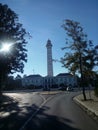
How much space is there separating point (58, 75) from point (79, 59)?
124206 millimetres

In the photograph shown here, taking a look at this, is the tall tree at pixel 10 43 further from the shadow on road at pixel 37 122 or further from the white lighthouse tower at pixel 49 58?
the white lighthouse tower at pixel 49 58

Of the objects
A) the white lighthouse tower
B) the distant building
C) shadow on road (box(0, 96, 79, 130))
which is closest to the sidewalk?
shadow on road (box(0, 96, 79, 130))

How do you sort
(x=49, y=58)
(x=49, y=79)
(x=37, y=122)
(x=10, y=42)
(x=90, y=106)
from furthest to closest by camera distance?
(x=49, y=79), (x=49, y=58), (x=10, y=42), (x=90, y=106), (x=37, y=122)

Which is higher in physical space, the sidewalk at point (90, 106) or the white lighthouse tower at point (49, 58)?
the white lighthouse tower at point (49, 58)

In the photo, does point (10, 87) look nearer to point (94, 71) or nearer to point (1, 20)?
point (1, 20)

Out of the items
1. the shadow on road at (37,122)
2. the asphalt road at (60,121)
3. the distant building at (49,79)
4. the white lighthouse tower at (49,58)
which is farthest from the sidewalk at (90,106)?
the distant building at (49,79)

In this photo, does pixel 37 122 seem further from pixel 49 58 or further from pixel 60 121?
pixel 49 58

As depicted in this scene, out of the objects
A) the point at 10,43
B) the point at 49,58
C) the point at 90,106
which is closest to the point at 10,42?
the point at 10,43

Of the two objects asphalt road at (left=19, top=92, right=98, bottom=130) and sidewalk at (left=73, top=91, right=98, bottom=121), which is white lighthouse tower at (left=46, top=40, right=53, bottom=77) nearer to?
sidewalk at (left=73, top=91, right=98, bottom=121)

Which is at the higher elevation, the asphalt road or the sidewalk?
the sidewalk

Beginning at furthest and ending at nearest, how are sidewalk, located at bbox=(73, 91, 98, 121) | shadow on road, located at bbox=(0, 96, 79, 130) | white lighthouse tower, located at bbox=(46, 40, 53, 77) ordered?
white lighthouse tower, located at bbox=(46, 40, 53, 77), sidewalk, located at bbox=(73, 91, 98, 121), shadow on road, located at bbox=(0, 96, 79, 130)

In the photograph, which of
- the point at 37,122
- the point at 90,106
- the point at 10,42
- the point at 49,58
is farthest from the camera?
the point at 49,58

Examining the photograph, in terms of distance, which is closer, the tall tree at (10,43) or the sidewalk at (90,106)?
the sidewalk at (90,106)

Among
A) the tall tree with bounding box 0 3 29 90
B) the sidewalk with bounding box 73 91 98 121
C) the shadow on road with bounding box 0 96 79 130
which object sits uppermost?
the tall tree with bounding box 0 3 29 90
